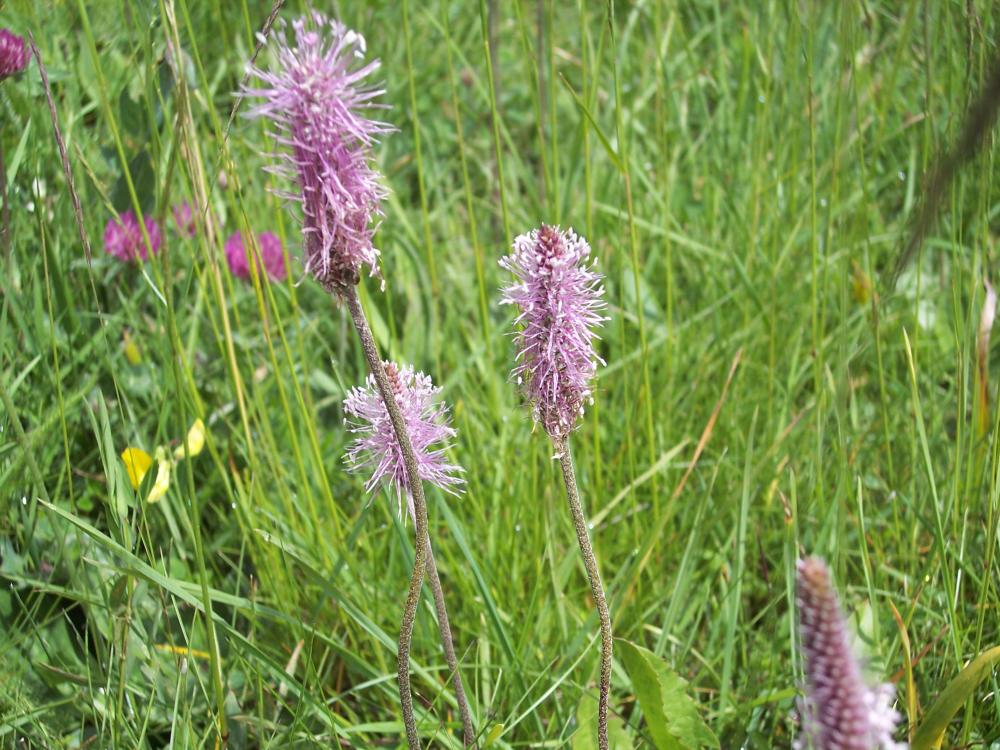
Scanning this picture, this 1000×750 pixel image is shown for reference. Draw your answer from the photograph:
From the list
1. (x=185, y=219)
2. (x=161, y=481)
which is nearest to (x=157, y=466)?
(x=161, y=481)

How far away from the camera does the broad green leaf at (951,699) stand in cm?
121

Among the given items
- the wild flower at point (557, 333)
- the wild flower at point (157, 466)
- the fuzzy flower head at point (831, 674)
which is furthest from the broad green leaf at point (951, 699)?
the wild flower at point (157, 466)

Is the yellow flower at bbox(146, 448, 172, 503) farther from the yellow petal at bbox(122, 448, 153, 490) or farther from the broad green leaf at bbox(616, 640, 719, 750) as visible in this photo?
the broad green leaf at bbox(616, 640, 719, 750)

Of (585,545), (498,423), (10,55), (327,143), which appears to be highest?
(10,55)

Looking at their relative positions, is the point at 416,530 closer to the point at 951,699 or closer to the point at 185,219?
the point at 951,699

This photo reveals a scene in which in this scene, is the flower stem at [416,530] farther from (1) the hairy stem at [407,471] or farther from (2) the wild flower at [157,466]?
(2) the wild flower at [157,466]

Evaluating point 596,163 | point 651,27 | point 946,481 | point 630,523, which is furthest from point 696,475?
point 651,27

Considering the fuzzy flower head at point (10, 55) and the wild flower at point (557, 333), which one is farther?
the fuzzy flower head at point (10, 55)

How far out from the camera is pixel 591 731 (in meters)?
1.48

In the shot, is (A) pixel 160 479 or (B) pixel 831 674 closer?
(B) pixel 831 674

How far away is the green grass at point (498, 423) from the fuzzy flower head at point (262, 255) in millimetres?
49

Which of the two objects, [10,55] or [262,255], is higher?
[10,55]

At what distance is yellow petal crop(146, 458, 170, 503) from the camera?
67.5 inches

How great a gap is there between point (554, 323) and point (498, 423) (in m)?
1.20
